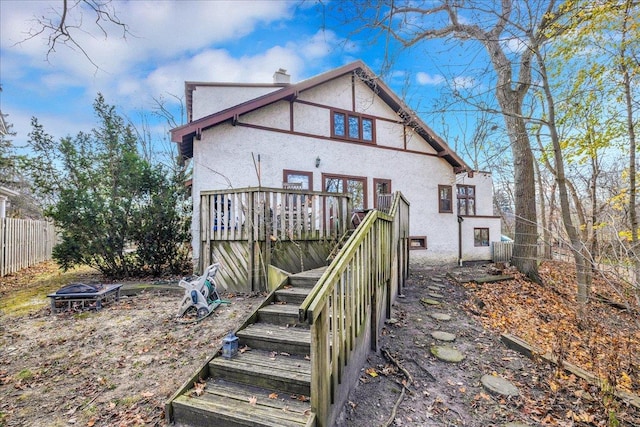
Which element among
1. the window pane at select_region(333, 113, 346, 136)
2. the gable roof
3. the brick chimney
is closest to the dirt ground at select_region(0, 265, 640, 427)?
the gable roof

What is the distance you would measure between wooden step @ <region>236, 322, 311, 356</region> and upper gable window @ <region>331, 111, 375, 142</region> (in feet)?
24.2

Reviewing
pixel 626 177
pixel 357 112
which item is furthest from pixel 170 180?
pixel 626 177

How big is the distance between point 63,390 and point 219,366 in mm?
1562

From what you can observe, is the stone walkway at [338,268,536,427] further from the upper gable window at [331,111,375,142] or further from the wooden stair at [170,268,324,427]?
the upper gable window at [331,111,375,142]

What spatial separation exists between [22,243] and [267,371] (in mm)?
10475

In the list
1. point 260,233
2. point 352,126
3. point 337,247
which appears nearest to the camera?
point 260,233

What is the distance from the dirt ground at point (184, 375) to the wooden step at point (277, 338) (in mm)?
601

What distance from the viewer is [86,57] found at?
10.3ft

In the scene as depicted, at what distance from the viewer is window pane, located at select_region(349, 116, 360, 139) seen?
33.4 feet

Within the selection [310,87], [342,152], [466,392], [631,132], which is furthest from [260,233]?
[631,132]

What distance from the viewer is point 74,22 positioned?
2.97m

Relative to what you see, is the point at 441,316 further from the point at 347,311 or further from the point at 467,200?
the point at 467,200

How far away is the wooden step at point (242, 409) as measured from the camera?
230 cm

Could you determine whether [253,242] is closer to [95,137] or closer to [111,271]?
[111,271]
